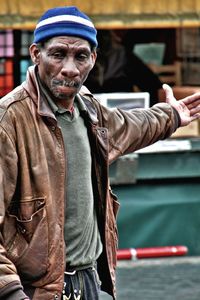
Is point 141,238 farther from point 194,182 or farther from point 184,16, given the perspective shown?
point 184,16

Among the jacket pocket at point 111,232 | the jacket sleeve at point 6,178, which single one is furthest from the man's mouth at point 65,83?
the jacket pocket at point 111,232

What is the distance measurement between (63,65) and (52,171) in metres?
0.43

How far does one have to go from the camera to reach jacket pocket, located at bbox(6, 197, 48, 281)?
13.9ft

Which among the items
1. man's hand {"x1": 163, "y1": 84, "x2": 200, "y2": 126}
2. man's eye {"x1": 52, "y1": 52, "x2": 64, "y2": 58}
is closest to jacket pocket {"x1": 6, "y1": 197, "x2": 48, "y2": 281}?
man's eye {"x1": 52, "y1": 52, "x2": 64, "y2": 58}

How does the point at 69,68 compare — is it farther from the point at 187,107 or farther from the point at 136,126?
the point at 187,107

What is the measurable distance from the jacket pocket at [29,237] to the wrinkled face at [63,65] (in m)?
0.46

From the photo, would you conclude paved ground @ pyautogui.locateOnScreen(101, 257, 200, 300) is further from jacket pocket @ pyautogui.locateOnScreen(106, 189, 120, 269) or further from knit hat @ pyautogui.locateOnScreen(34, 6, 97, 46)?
knit hat @ pyautogui.locateOnScreen(34, 6, 97, 46)

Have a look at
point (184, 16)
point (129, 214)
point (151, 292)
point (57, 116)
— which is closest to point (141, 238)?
point (129, 214)

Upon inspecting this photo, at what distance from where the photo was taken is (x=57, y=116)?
14.4 feet

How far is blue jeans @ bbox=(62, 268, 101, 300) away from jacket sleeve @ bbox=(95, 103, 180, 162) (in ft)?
1.82

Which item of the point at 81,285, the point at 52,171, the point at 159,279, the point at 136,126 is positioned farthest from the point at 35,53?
the point at 159,279

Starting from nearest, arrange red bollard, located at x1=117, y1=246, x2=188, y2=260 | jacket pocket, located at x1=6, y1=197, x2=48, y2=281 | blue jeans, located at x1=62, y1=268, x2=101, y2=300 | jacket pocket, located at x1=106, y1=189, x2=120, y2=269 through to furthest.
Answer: jacket pocket, located at x1=6, y1=197, x2=48, y2=281
blue jeans, located at x1=62, y1=268, x2=101, y2=300
jacket pocket, located at x1=106, y1=189, x2=120, y2=269
red bollard, located at x1=117, y1=246, x2=188, y2=260

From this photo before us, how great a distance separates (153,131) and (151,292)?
3.77m

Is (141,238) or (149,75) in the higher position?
(149,75)
